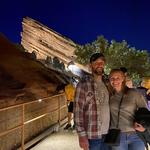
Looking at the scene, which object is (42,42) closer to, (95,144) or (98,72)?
(98,72)

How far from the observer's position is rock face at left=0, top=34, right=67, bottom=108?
31.9 feet

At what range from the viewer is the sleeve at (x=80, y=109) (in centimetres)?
473

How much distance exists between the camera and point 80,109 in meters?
4.80


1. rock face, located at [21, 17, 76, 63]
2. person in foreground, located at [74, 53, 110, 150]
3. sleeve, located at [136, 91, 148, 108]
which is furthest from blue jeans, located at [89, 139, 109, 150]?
rock face, located at [21, 17, 76, 63]

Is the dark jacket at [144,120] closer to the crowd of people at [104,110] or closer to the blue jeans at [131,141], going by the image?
the crowd of people at [104,110]

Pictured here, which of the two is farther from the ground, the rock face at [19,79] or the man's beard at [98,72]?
the rock face at [19,79]

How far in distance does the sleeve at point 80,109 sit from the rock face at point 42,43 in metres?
59.2

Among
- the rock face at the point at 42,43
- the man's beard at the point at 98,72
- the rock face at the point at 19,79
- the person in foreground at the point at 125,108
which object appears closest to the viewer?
the person in foreground at the point at 125,108

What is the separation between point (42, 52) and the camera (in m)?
65.0

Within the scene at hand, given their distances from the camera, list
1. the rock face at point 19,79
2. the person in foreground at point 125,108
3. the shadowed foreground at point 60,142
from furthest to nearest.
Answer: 1. the rock face at point 19,79
2. the shadowed foreground at point 60,142
3. the person in foreground at point 125,108

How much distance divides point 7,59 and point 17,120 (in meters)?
6.17

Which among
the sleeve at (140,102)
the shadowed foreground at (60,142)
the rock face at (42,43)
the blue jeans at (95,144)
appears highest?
the rock face at (42,43)

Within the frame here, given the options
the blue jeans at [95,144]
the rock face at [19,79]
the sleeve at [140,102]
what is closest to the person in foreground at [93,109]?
the blue jeans at [95,144]

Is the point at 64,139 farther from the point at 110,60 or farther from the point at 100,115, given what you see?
the point at 110,60
